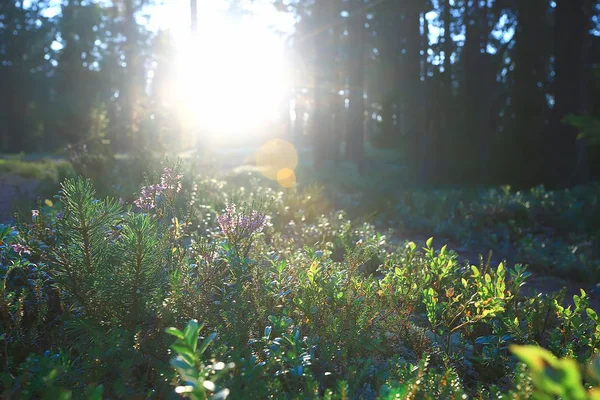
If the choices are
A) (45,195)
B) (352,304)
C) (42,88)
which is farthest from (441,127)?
(42,88)

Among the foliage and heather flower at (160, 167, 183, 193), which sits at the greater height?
heather flower at (160, 167, 183, 193)

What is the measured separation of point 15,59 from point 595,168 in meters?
33.6

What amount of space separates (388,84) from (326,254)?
2575 centimetres

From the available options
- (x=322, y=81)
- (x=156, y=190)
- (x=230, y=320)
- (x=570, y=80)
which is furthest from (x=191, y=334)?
(x=322, y=81)

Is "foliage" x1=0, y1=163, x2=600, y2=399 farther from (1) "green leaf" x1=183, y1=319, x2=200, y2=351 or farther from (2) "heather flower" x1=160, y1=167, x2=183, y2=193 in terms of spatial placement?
(1) "green leaf" x1=183, y1=319, x2=200, y2=351

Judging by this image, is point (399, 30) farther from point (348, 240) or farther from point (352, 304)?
point (352, 304)

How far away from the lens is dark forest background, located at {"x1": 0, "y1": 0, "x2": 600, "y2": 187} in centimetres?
1436

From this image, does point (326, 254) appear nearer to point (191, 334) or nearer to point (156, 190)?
point (156, 190)

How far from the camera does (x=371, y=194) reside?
34.1 ft

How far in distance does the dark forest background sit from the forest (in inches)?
4.8

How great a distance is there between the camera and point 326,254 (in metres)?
4.08

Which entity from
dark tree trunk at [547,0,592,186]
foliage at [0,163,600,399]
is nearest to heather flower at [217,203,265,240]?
foliage at [0,163,600,399]

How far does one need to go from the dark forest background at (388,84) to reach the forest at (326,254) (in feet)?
0.40

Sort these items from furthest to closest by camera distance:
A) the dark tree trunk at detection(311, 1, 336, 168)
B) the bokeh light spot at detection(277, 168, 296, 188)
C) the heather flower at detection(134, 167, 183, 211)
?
1. the dark tree trunk at detection(311, 1, 336, 168)
2. the bokeh light spot at detection(277, 168, 296, 188)
3. the heather flower at detection(134, 167, 183, 211)
